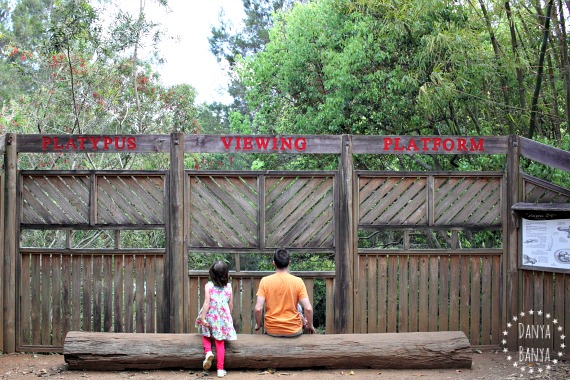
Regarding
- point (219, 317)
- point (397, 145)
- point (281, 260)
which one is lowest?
point (219, 317)

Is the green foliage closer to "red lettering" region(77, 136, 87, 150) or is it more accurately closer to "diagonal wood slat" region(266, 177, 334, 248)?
"red lettering" region(77, 136, 87, 150)

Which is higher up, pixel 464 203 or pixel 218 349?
pixel 464 203

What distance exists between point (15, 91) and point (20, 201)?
20.8 meters

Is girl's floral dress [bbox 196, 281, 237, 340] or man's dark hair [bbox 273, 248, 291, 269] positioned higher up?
man's dark hair [bbox 273, 248, 291, 269]

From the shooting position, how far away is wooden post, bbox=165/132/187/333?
8508mm

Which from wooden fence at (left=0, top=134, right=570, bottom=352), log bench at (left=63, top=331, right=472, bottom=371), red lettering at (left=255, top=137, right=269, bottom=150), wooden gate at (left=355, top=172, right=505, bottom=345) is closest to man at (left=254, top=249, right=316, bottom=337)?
log bench at (left=63, top=331, right=472, bottom=371)

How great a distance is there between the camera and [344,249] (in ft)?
28.2

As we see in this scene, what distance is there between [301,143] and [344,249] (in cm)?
138

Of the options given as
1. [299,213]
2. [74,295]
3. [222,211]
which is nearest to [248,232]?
[222,211]

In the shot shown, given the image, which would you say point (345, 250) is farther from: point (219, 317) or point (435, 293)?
point (219, 317)

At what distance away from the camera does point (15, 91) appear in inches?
1091

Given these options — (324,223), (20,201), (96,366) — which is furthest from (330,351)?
(20,201)

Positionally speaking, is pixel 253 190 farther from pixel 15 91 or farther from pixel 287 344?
pixel 15 91

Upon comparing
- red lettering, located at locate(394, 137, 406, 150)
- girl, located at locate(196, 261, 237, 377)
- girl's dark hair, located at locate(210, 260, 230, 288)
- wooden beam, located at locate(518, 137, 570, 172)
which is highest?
red lettering, located at locate(394, 137, 406, 150)
